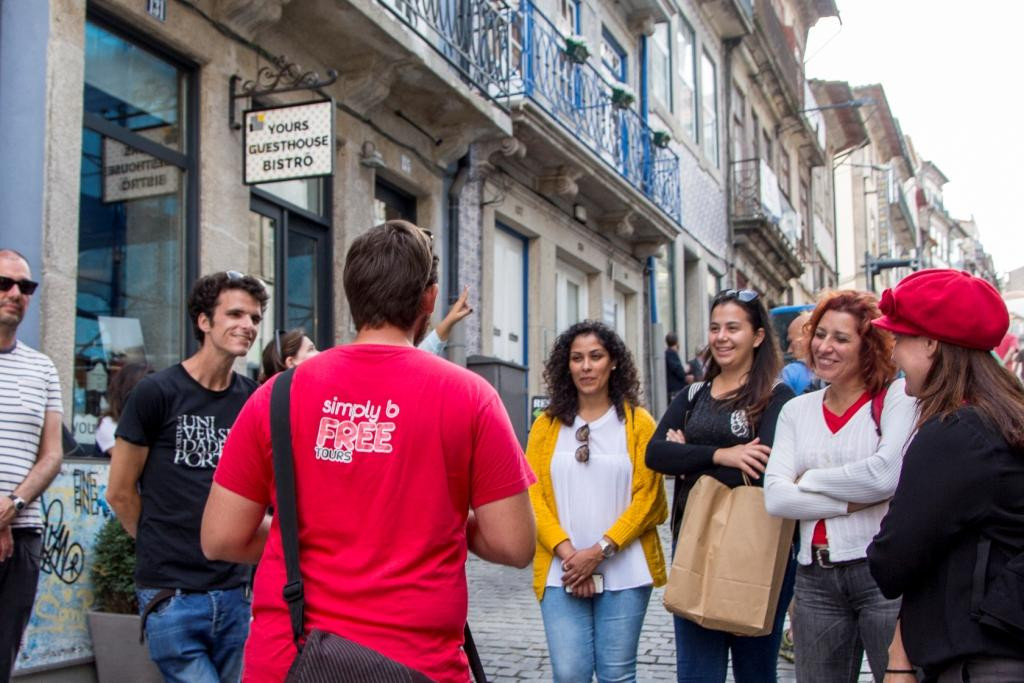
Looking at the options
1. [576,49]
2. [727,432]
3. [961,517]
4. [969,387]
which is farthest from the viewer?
[576,49]

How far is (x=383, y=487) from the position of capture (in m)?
2.37

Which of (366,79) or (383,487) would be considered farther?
(366,79)

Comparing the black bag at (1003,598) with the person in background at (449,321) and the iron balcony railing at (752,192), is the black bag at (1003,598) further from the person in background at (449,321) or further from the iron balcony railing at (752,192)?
the iron balcony railing at (752,192)

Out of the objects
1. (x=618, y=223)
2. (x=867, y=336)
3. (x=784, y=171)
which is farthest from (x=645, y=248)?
(x=867, y=336)

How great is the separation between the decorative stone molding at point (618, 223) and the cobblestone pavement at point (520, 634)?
759 centimetres

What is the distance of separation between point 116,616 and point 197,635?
1783 mm

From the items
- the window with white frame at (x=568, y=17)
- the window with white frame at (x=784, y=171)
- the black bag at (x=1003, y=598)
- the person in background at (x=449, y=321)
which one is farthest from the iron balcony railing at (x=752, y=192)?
the black bag at (x=1003, y=598)

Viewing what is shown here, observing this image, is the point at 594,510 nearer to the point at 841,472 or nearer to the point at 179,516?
the point at 841,472

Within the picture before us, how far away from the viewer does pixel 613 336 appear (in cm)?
470

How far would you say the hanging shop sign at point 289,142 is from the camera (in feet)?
25.3

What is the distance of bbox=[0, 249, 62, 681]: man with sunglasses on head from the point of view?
3.88 m

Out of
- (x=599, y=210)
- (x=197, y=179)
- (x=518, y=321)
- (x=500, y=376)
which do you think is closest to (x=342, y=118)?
(x=197, y=179)

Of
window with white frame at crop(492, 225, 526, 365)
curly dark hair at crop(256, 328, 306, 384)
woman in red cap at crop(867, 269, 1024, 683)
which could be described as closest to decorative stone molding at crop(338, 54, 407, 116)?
window with white frame at crop(492, 225, 526, 365)

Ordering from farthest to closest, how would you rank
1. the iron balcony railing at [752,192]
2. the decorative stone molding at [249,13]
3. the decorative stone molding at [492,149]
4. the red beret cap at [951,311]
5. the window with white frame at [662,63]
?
the iron balcony railing at [752,192], the window with white frame at [662,63], the decorative stone molding at [492,149], the decorative stone molding at [249,13], the red beret cap at [951,311]
